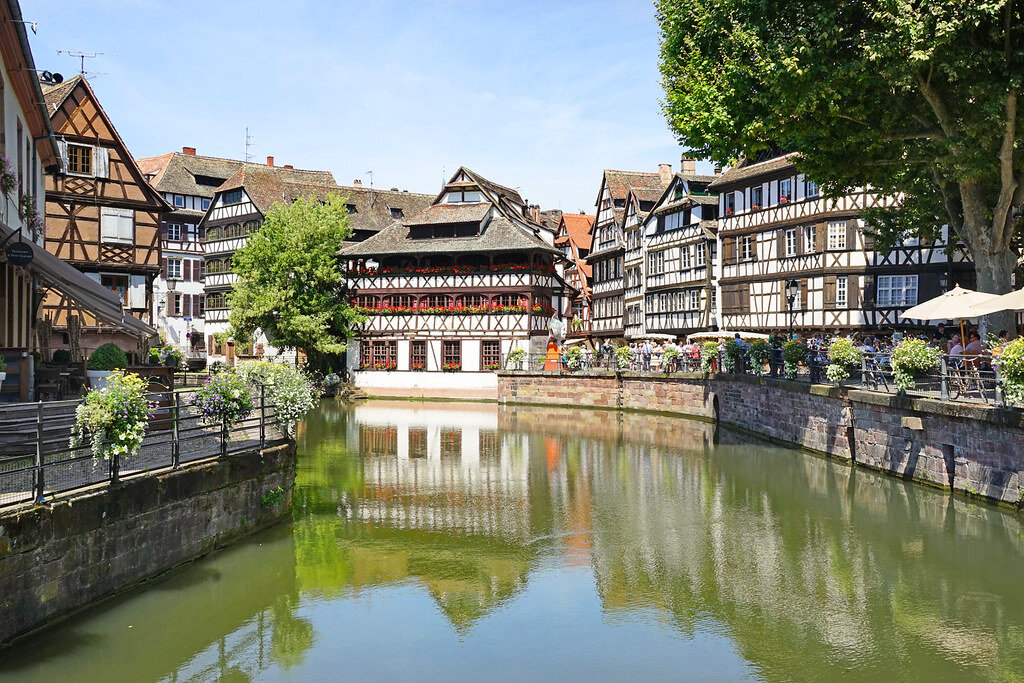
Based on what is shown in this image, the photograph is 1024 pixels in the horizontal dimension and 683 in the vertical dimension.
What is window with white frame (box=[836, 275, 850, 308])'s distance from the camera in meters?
39.3

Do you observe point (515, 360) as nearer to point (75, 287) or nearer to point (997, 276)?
point (997, 276)

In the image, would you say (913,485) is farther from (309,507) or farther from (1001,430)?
(309,507)

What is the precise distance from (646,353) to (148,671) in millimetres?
35692

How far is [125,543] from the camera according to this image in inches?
470

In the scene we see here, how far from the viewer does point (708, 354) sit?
38719 mm

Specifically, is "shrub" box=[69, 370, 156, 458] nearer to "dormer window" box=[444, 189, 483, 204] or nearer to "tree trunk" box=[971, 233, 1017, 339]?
"tree trunk" box=[971, 233, 1017, 339]

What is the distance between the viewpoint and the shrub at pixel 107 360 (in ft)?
59.7

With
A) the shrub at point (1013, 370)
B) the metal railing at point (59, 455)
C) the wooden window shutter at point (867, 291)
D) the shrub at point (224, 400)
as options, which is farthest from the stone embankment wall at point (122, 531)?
the wooden window shutter at point (867, 291)

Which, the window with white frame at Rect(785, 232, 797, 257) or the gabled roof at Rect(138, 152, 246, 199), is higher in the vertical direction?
the gabled roof at Rect(138, 152, 246, 199)

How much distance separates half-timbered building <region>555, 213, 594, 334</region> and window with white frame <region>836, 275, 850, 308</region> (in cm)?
2580

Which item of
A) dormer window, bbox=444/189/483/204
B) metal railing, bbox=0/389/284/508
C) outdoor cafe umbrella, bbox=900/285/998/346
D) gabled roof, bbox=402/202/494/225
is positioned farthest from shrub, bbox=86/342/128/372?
dormer window, bbox=444/189/483/204

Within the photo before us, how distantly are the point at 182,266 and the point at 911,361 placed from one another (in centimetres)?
5579

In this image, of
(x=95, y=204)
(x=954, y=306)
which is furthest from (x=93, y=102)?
(x=954, y=306)

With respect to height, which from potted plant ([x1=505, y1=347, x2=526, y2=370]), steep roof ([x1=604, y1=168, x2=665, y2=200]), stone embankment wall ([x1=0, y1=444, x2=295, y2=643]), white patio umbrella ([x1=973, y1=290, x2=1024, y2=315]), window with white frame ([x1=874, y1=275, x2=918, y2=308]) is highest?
steep roof ([x1=604, y1=168, x2=665, y2=200])
